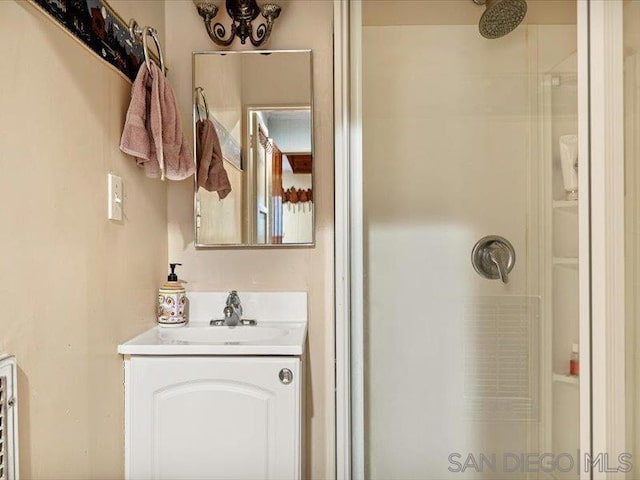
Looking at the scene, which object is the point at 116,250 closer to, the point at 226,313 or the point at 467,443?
the point at 226,313

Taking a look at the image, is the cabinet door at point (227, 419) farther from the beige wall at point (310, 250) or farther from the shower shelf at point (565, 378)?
the shower shelf at point (565, 378)

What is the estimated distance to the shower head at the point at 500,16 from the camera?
1.12 metres

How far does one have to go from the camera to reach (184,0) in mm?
1790

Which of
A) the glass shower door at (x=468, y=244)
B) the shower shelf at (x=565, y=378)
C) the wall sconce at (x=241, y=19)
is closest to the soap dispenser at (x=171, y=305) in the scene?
the glass shower door at (x=468, y=244)

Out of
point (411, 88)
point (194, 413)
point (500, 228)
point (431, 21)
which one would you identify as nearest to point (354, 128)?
point (411, 88)

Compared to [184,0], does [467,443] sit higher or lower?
lower

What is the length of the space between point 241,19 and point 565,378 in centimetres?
149

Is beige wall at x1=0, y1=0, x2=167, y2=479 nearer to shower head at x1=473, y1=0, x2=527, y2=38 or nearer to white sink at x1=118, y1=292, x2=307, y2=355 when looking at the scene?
white sink at x1=118, y1=292, x2=307, y2=355

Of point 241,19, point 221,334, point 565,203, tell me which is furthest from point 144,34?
point 565,203

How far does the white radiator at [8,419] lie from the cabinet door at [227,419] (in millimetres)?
484

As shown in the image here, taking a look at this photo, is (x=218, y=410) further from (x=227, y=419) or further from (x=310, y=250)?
(x=310, y=250)

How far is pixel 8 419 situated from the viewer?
2.87ft

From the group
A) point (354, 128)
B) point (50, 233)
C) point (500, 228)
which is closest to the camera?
point (50, 233)

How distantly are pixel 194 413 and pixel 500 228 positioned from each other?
95 centimetres
